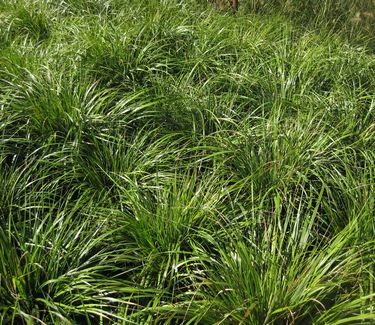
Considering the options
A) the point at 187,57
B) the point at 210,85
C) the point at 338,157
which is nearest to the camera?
the point at 338,157

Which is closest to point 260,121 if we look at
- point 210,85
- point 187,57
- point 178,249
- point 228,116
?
point 228,116

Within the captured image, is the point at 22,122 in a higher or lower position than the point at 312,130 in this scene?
lower

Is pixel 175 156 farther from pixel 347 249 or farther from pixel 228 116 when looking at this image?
pixel 347 249

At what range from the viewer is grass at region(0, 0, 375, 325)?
1.96 m

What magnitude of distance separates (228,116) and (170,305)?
1484mm

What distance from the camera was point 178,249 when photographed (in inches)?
85.4

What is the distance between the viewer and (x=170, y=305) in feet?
6.34

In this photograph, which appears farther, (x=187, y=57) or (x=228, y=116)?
(x=187, y=57)

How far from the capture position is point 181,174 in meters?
2.61

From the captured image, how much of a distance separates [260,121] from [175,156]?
2.23 feet

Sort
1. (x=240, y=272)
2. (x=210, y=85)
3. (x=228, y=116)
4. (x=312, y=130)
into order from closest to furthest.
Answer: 1. (x=240, y=272)
2. (x=312, y=130)
3. (x=228, y=116)
4. (x=210, y=85)

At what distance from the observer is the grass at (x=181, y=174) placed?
196 centimetres

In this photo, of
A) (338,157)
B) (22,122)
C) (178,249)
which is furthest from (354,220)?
Result: (22,122)

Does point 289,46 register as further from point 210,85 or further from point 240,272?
point 240,272
